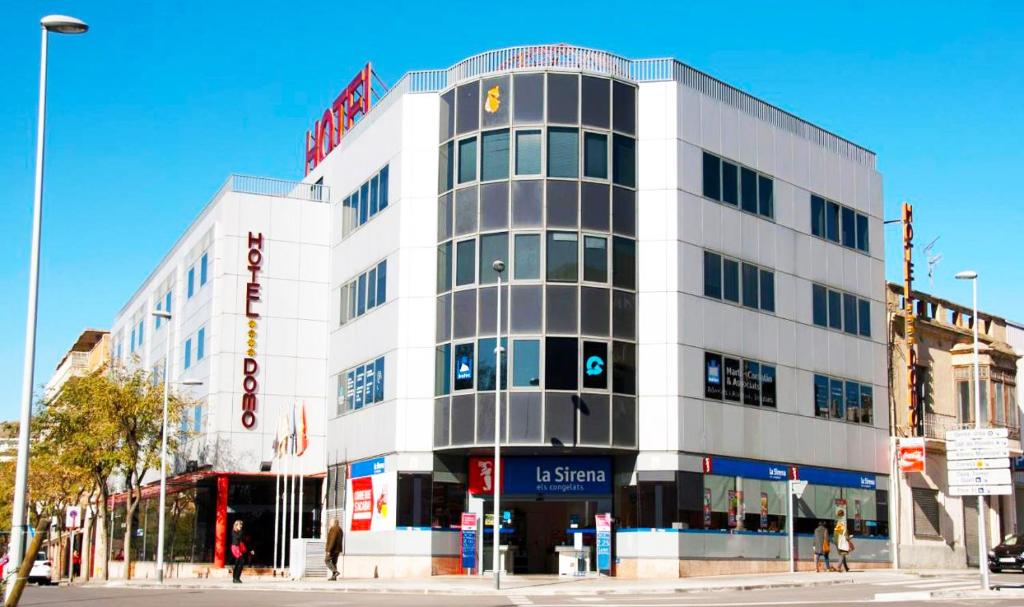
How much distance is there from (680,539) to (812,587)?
20.6ft

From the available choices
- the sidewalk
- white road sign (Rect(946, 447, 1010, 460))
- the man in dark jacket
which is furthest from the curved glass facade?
white road sign (Rect(946, 447, 1010, 460))

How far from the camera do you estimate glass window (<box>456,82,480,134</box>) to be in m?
41.6

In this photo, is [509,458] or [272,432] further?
[272,432]

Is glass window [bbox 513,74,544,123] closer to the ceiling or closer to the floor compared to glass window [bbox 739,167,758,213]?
closer to the ceiling

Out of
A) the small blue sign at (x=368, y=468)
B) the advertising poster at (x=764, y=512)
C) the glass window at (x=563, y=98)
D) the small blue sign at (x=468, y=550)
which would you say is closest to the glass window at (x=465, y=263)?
the glass window at (x=563, y=98)

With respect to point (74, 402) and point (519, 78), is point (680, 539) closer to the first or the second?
point (519, 78)

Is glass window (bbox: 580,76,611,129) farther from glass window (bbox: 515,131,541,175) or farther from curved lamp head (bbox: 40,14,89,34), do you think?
curved lamp head (bbox: 40,14,89,34)

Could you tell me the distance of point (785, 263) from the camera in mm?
45750

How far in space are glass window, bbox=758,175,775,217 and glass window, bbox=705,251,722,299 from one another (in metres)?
3.35

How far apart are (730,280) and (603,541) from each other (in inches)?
398

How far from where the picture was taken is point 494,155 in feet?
135

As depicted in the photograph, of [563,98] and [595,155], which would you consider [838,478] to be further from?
[563,98]

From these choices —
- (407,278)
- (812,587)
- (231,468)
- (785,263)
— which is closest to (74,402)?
(231,468)

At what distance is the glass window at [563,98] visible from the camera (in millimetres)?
40562
